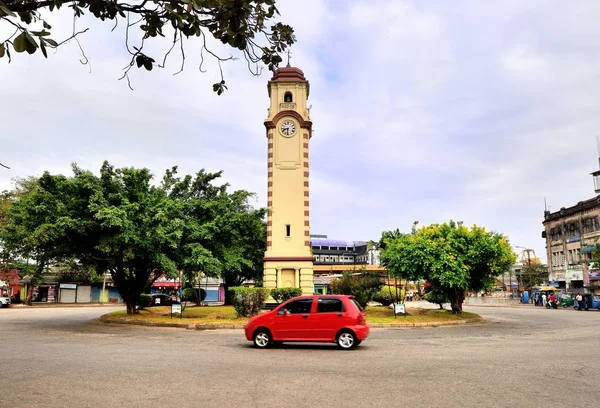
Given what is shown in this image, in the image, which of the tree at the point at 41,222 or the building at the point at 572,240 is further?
the building at the point at 572,240

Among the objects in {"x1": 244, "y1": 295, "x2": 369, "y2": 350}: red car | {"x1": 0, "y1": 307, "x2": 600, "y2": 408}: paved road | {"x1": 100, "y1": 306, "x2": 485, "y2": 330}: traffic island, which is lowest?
{"x1": 0, "y1": 307, "x2": 600, "y2": 408}: paved road

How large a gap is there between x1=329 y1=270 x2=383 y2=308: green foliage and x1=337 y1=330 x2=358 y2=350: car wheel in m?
14.3

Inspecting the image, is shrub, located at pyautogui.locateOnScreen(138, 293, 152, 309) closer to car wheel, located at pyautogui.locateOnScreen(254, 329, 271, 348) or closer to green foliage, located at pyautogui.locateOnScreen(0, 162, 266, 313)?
green foliage, located at pyautogui.locateOnScreen(0, 162, 266, 313)

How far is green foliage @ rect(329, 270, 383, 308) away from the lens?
27422 millimetres

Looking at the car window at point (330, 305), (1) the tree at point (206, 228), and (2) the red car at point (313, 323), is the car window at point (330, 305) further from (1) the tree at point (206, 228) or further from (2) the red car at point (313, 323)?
(1) the tree at point (206, 228)

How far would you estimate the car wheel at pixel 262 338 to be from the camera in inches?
529

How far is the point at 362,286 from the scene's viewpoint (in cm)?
2747

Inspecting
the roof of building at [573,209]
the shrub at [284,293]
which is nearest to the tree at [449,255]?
the shrub at [284,293]

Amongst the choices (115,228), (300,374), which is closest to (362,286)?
(115,228)

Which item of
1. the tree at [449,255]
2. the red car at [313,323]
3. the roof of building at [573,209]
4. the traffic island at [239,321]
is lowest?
the traffic island at [239,321]

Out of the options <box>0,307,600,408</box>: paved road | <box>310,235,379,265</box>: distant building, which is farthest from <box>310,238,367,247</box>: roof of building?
<box>0,307,600,408</box>: paved road

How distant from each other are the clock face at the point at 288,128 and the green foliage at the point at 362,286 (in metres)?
10.6

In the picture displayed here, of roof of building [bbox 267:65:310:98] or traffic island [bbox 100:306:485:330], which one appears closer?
traffic island [bbox 100:306:485:330]

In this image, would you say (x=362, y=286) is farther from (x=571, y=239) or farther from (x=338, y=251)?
(x=338, y=251)
